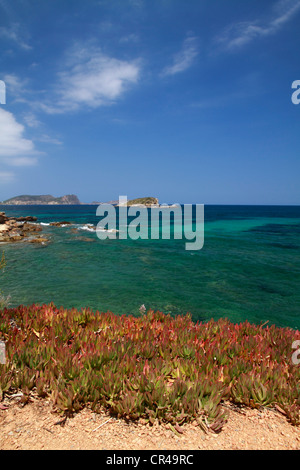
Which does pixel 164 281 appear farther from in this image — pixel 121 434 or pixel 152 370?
pixel 121 434

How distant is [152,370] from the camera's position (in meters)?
4.42

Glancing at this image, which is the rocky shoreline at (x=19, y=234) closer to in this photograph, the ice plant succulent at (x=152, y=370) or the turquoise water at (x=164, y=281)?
the turquoise water at (x=164, y=281)

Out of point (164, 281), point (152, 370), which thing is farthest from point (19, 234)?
point (152, 370)

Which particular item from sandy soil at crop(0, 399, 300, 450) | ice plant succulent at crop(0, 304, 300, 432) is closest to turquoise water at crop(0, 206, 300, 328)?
ice plant succulent at crop(0, 304, 300, 432)

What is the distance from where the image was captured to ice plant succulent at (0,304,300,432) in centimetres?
399

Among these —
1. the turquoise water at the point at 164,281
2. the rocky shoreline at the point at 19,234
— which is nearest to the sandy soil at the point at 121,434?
the turquoise water at the point at 164,281

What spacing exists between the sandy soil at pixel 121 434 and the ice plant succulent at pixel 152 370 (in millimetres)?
136

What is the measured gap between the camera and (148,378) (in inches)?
170

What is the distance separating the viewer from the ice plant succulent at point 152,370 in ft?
13.1

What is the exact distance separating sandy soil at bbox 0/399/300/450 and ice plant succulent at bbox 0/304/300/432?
14 cm

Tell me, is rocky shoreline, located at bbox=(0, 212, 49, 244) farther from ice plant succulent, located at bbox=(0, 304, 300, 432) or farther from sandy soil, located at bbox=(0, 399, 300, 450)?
sandy soil, located at bbox=(0, 399, 300, 450)

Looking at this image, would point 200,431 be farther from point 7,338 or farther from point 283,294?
point 283,294

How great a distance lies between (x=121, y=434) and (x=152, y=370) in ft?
3.32

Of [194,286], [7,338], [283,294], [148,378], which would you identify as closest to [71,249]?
[194,286]
